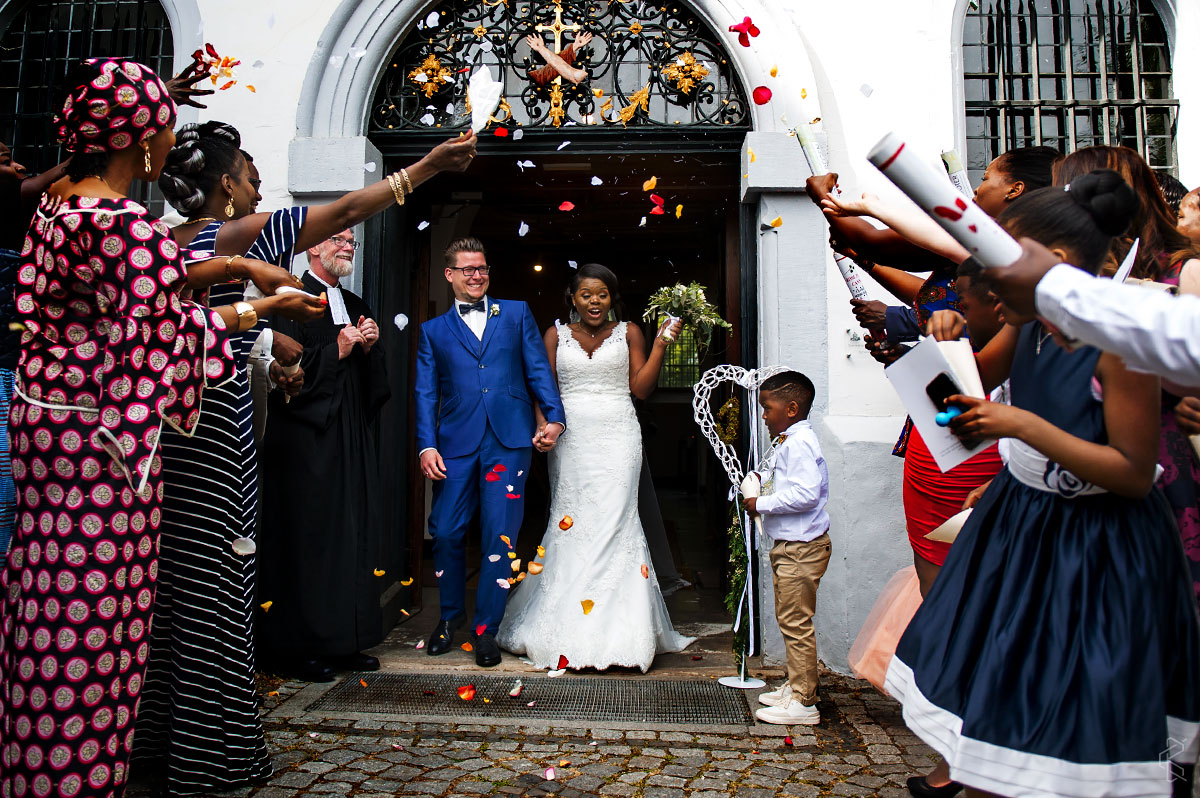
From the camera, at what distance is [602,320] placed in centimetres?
552

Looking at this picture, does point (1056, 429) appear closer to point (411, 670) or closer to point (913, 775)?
point (913, 775)

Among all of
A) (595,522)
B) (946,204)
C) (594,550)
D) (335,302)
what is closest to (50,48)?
(335,302)

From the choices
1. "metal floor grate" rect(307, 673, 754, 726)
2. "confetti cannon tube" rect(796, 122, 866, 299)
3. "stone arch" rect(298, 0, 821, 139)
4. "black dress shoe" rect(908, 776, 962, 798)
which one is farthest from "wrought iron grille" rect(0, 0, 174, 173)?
"black dress shoe" rect(908, 776, 962, 798)

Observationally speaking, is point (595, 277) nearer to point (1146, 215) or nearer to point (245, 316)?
point (245, 316)

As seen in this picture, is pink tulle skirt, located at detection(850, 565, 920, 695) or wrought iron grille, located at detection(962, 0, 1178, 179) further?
wrought iron grille, located at detection(962, 0, 1178, 179)

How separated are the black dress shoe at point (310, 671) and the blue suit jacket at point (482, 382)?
1301 millimetres

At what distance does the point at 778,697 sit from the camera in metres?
4.14

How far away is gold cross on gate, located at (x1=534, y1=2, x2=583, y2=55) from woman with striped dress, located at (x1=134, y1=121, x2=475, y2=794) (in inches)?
94.2

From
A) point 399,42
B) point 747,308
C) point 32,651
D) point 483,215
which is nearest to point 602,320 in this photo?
point 747,308

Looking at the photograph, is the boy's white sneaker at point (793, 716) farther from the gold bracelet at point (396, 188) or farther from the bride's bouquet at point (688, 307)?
the gold bracelet at point (396, 188)

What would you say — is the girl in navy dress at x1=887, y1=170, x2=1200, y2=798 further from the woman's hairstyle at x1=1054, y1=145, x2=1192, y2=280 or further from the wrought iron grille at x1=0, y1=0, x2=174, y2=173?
the wrought iron grille at x1=0, y1=0, x2=174, y2=173

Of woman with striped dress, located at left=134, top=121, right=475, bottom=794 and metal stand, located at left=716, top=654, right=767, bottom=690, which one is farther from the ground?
woman with striped dress, located at left=134, top=121, right=475, bottom=794

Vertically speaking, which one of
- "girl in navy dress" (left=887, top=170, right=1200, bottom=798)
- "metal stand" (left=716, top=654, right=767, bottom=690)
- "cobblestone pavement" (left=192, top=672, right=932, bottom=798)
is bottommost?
"cobblestone pavement" (left=192, top=672, right=932, bottom=798)

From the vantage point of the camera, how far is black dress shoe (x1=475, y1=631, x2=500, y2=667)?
482cm
